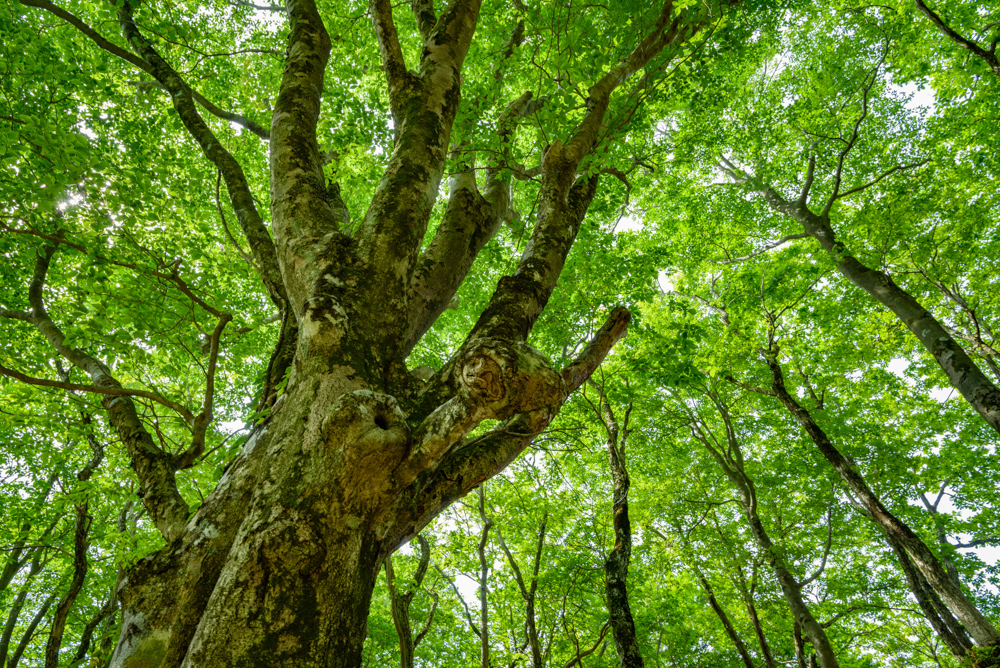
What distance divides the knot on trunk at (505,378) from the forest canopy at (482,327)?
0.04 ft

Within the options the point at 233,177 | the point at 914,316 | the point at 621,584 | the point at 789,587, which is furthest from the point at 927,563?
the point at 233,177

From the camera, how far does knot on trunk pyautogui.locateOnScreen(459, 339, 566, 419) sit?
1.83 metres

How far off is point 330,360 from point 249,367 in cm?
1045

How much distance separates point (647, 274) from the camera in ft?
28.7

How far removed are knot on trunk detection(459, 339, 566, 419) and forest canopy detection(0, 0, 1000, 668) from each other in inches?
0.5

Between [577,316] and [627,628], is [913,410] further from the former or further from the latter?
[627,628]

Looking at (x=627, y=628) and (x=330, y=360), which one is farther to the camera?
(x=627, y=628)

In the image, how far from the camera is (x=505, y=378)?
1.84 metres

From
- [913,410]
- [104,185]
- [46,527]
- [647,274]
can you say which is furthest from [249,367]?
[913,410]

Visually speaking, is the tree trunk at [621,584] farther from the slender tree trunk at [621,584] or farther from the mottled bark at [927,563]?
the mottled bark at [927,563]

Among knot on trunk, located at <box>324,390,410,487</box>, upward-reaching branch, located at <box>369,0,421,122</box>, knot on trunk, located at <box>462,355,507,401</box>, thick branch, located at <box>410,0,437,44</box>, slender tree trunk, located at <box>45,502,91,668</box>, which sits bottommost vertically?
knot on trunk, located at <box>324,390,410,487</box>

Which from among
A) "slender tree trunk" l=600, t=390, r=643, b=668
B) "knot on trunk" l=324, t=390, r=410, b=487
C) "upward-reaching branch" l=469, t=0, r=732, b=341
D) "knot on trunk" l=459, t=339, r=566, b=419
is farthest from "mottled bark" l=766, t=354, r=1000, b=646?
"knot on trunk" l=324, t=390, r=410, b=487

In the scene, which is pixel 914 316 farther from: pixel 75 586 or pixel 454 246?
pixel 75 586

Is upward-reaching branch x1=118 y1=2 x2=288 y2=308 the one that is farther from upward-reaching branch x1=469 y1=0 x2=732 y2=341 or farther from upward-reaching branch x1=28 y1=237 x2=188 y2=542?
upward-reaching branch x1=469 y1=0 x2=732 y2=341
